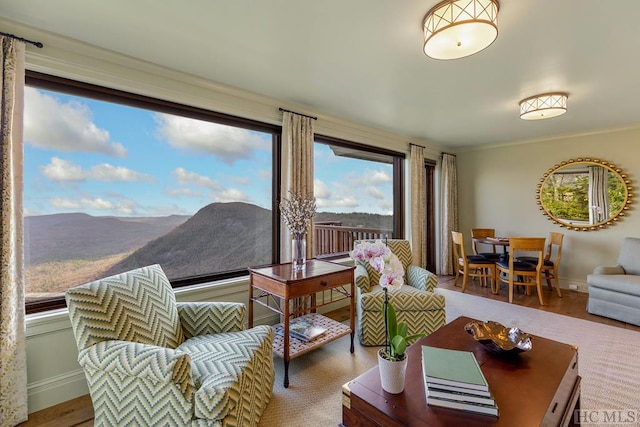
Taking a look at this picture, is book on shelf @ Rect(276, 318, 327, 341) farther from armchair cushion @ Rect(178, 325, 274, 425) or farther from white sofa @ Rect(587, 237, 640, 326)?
white sofa @ Rect(587, 237, 640, 326)

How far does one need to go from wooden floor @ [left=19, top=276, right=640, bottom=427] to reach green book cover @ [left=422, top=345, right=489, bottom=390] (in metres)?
1.88

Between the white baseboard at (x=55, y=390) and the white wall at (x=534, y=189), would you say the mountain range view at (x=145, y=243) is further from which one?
the white wall at (x=534, y=189)

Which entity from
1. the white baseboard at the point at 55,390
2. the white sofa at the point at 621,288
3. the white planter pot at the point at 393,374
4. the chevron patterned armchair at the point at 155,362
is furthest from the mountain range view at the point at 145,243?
the white sofa at the point at 621,288

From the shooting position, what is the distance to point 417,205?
4.62m

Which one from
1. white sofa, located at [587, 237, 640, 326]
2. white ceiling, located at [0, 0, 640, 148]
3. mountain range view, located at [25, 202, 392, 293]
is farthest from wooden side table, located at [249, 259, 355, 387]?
white sofa, located at [587, 237, 640, 326]

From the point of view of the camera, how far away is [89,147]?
216cm

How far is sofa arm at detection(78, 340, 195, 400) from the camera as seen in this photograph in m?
1.28

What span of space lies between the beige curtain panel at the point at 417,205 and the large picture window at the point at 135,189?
2.46 meters

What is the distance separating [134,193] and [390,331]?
2.27 metres

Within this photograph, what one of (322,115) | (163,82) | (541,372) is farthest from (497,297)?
(163,82)

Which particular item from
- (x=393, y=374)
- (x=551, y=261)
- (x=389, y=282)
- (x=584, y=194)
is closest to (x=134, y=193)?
(x=389, y=282)

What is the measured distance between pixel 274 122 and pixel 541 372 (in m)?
2.83

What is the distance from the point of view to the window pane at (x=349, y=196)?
12.4ft

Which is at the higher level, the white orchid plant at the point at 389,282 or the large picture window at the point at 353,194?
the large picture window at the point at 353,194
